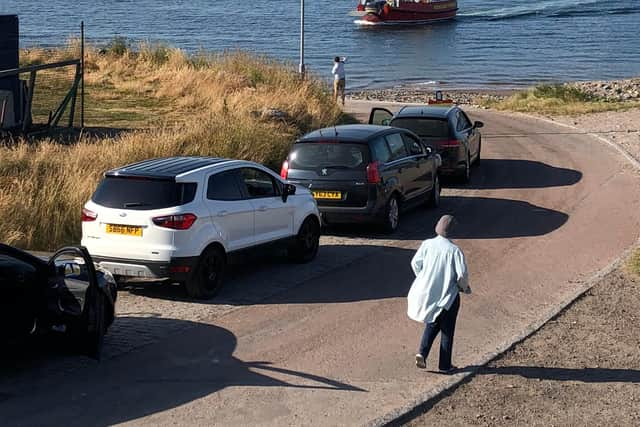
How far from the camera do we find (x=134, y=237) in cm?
1245

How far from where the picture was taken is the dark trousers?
1005 cm

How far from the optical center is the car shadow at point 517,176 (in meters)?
22.6

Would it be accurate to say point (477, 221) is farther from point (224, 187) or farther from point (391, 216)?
point (224, 187)

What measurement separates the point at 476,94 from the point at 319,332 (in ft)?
128

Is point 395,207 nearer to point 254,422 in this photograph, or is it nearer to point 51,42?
point 254,422

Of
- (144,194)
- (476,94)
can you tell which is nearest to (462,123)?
(144,194)

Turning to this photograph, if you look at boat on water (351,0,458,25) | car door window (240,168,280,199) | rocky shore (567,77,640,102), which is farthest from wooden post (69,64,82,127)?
boat on water (351,0,458,25)

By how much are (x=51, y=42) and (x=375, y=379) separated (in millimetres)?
60894

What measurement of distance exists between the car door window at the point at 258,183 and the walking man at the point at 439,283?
4370mm

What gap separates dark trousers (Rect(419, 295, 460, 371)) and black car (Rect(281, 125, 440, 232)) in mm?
6545

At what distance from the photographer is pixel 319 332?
1170cm

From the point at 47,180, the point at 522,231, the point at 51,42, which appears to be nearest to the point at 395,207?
the point at 522,231

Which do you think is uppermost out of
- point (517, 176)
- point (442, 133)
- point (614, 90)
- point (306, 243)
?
point (442, 133)

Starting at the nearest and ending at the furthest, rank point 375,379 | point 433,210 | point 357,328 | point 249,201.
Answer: point 375,379 < point 357,328 < point 249,201 < point 433,210
